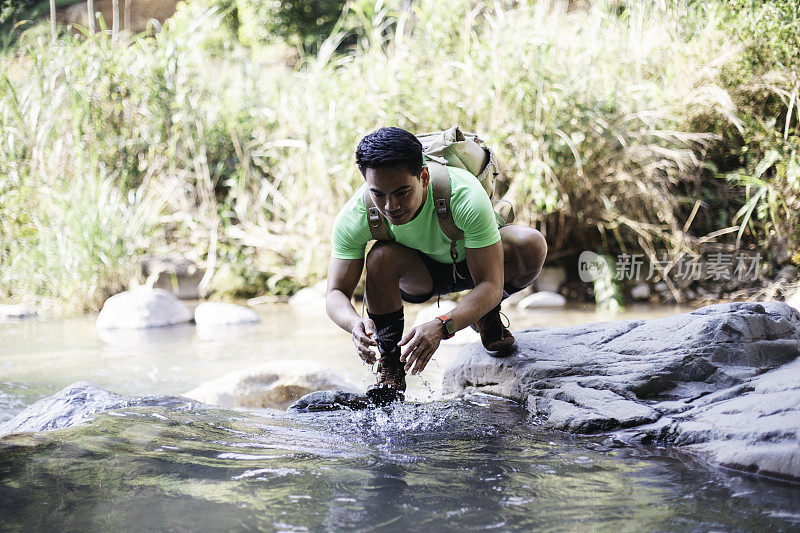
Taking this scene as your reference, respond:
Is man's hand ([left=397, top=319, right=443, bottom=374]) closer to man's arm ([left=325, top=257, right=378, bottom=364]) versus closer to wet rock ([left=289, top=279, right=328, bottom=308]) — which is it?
man's arm ([left=325, top=257, right=378, bottom=364])

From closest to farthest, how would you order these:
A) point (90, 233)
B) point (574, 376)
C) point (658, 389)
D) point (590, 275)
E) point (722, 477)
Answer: point (722, 477) → point (658, 389) → point (574, 376) → point (90, 233) → point (590, 275)

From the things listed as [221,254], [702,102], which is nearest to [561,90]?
[702,102]

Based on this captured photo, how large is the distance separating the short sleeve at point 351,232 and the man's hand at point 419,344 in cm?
50

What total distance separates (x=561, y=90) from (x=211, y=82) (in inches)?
181

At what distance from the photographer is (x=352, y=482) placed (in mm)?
1886

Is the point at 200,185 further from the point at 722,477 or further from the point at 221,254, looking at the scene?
the point at 722,477

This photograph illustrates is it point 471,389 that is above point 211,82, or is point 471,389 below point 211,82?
below

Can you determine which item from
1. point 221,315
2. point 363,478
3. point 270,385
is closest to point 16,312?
point 221,315

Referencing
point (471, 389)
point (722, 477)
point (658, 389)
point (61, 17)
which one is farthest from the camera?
point (61, 17)

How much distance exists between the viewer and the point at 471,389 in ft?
10.9

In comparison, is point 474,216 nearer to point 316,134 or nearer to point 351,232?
point 351,232

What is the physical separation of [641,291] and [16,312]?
6058mm

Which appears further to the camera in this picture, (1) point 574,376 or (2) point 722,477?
(1) point 574,376
